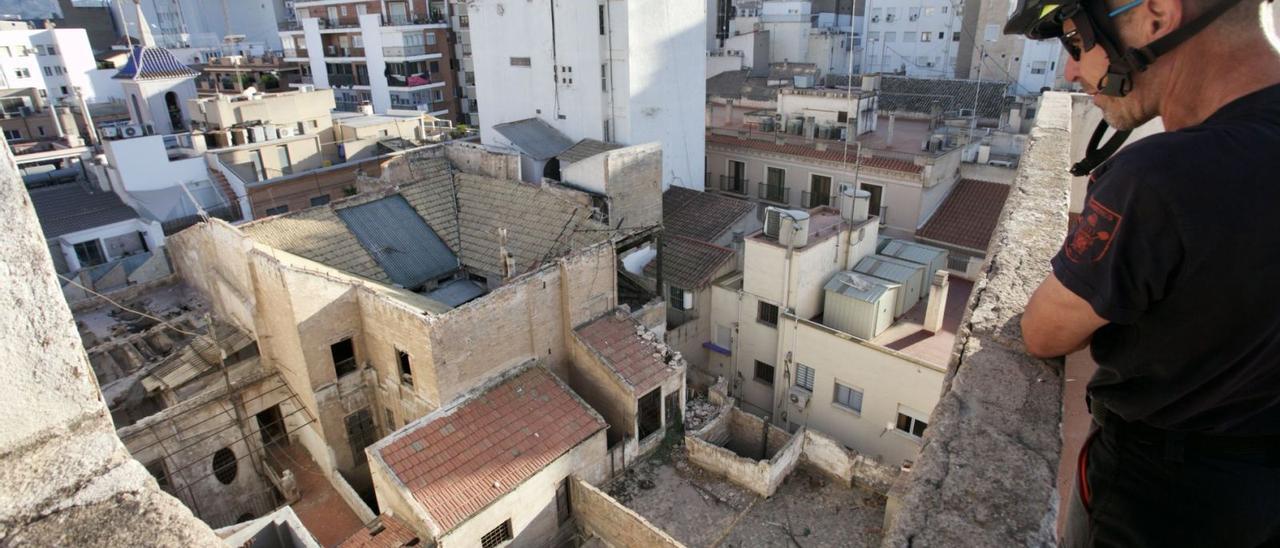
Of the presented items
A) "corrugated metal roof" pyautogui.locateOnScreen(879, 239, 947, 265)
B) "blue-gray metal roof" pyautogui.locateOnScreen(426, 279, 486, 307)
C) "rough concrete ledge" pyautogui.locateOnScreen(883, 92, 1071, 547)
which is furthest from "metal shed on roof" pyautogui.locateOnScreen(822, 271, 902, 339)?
"rough concrete ledge" pyautogui.locateOnScreen(883, 92, 1071, 547)

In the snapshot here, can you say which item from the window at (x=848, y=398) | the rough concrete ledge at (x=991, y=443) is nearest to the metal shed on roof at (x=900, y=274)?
→ the window at (x=848, y=398)

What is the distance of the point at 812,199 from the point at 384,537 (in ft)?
63.8

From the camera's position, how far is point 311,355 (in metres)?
14.5

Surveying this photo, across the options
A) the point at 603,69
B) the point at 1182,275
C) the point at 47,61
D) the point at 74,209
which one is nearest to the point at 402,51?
the point at 74,209

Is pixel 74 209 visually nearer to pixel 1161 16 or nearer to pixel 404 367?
pixel 404 367

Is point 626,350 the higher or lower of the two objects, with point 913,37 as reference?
lower

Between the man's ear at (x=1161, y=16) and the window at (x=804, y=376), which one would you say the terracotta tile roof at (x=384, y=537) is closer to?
the window at (x=804, y=376)

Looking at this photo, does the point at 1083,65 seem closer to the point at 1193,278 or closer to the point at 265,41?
the point at 1193,278

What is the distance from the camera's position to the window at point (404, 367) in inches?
570

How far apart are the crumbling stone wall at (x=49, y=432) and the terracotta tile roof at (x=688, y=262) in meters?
16.4

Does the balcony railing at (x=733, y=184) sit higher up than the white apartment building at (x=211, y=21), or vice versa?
the white apartment building at (x=211, y=21)

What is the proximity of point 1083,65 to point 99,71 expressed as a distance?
62699mm

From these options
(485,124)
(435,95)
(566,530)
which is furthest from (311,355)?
(435,95)

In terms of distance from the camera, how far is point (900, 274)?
17.7 meters
